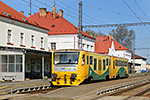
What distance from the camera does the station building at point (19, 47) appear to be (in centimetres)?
2523

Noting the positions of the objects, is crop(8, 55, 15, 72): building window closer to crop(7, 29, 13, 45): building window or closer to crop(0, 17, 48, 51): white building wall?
crop(0, 17, 48, 51): white building wall

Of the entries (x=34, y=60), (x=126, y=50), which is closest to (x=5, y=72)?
(x=34, y=60)

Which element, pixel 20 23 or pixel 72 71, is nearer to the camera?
pixel 72 71

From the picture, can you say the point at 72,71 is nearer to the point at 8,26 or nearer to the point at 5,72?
the point at 5,72

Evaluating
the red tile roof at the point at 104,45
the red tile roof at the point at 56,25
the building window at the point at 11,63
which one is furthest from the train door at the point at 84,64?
the red tile roof at the point at 104,45

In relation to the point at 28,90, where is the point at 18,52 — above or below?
above

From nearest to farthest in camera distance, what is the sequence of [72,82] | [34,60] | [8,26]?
1. [72,82]
2. [8,26]
3. [34,60]

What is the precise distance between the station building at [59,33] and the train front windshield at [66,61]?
79.0ft

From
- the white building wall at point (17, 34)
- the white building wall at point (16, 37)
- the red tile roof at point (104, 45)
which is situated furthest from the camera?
the red tile roof at point (104, 45)

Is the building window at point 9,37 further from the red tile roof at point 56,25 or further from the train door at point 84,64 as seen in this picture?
the red tile roof at point 56,25

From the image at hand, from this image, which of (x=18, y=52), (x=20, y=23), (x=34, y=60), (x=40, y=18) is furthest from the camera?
(x=40, y=18)

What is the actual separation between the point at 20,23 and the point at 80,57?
1328 centimetres

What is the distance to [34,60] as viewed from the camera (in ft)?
111

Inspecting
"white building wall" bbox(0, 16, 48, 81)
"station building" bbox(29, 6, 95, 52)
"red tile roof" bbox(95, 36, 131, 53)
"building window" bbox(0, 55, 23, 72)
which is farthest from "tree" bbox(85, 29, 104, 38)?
"building window" bbox(0, 55, 23, 72)
